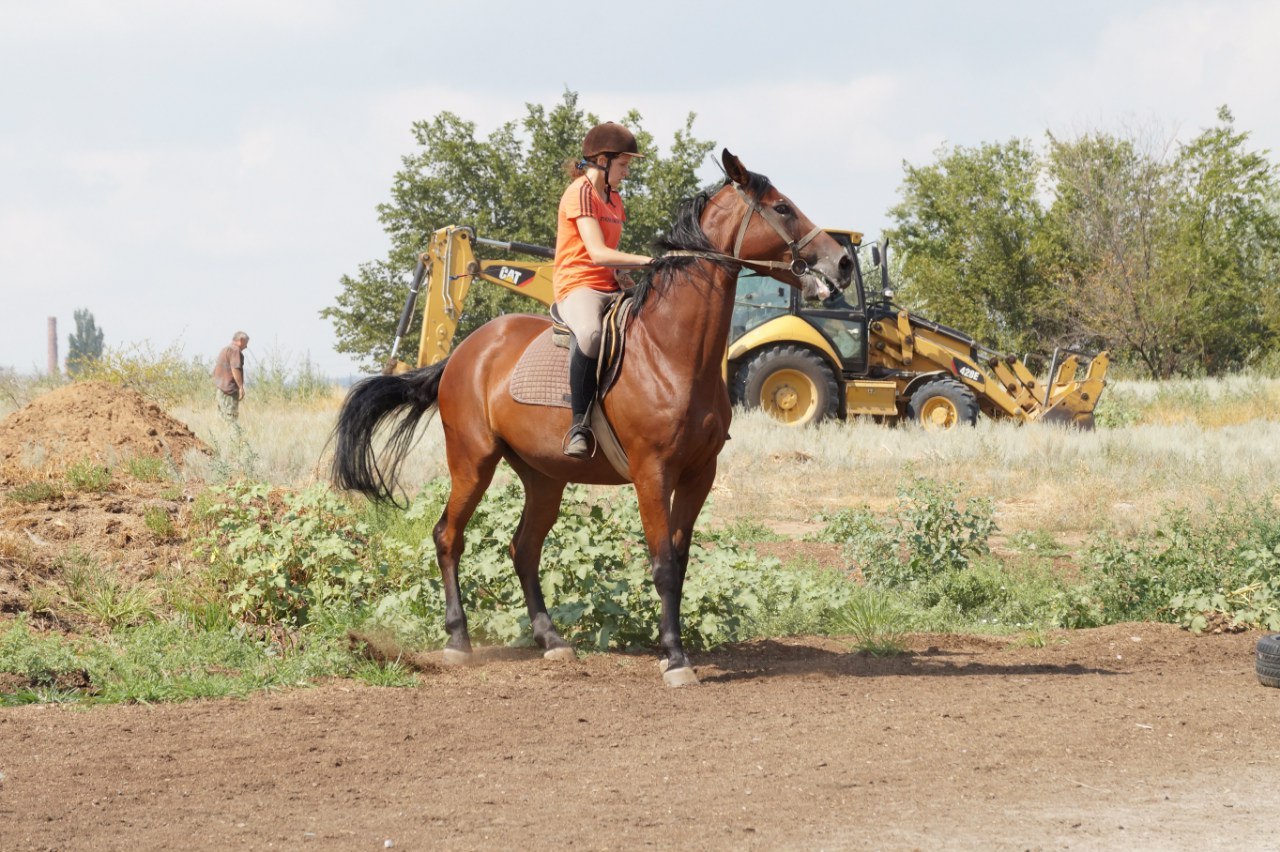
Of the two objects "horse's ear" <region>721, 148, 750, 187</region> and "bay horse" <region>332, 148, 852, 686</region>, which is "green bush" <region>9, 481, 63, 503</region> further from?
"horse's ear" <region>721, 148, 750, 187</region>

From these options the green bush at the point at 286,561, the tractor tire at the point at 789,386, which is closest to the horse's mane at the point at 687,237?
the green bush at the point at 286,561

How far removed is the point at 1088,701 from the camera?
6.50m

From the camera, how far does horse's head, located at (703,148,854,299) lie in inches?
279

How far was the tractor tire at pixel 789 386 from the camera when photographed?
22.4 meters

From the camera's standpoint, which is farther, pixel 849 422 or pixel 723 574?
pixel 849 422

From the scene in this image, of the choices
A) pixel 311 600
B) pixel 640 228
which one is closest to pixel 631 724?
pixel 311 600

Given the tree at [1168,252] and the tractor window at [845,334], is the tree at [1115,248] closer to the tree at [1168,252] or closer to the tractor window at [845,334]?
the tree at [1168,252]

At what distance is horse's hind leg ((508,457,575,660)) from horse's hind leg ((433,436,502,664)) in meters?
0.21

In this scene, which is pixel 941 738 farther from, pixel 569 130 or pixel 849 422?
pixel 569 130

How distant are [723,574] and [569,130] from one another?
3827 centimetres

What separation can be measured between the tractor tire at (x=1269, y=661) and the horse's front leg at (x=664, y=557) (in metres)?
2.93

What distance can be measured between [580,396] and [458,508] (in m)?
1.31

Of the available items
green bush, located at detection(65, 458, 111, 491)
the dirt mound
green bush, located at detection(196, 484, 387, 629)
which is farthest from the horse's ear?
the dirt mound

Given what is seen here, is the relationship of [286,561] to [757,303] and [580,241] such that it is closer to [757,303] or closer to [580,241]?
[580,241]
